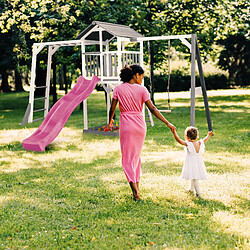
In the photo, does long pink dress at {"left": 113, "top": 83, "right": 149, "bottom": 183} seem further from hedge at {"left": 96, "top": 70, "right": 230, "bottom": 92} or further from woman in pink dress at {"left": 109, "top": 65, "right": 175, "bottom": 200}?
hedge at {"left": 96, "top": 70, "right": 230, "bottom": 92}

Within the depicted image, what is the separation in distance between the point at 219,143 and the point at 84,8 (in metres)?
8.53

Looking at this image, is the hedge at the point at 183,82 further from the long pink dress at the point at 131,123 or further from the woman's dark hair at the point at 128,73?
the long pink dress at the point at 131,123

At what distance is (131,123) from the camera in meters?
5.60

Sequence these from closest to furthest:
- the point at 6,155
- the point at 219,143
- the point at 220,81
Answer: the point at 6,155 → the point at 219,143 → the point at 220,81

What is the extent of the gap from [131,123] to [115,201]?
46.4 inches

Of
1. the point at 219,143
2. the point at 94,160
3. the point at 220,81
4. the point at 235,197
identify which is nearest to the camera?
the point at 235,197

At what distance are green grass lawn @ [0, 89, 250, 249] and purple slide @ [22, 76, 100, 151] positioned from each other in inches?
11.6

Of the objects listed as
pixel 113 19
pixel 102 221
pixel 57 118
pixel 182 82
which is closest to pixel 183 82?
pixel 182 82

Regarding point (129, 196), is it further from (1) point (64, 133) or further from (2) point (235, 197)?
(1) point (64, 133)

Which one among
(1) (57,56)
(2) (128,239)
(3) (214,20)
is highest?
(3) (214,20)

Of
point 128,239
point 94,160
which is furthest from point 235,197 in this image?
point 94,160

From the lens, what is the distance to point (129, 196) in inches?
233

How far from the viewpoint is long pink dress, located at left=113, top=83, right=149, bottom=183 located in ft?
18.3

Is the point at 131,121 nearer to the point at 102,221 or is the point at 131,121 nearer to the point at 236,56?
the point at 102,221
